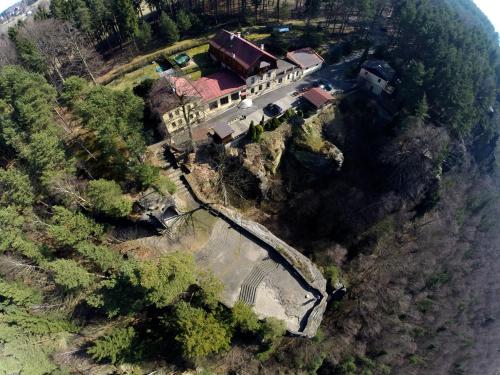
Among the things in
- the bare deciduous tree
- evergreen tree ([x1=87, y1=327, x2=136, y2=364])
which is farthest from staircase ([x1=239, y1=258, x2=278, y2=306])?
the bare deciduous tree

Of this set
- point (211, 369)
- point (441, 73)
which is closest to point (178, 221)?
point (211, 369)

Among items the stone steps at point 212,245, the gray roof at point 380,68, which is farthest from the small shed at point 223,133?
the gray roof at point 380,68

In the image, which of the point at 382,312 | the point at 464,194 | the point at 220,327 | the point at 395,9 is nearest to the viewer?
the point at 220,327

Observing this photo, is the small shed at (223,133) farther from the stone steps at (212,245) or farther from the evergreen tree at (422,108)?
the evergreen tree at (422,108)

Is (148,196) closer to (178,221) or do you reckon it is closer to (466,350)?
(178,221)

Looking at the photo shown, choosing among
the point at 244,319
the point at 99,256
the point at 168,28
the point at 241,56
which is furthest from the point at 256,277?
the point at 168,28

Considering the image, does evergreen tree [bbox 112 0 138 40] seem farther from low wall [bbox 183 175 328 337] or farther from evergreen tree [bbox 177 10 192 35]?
low wall [bbox 183 175 328 337]

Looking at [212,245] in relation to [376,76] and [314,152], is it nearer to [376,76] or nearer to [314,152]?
[314,152]
